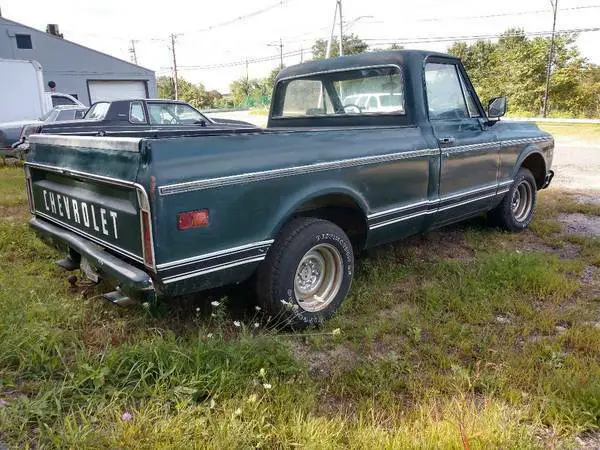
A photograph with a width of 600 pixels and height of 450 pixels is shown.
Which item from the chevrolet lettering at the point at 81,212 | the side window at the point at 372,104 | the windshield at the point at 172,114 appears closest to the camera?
the chevrolet lettering at the point at 81,212

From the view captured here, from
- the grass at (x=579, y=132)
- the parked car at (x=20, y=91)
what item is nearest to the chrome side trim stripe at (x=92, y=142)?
the parked car at (x=20, y=91)

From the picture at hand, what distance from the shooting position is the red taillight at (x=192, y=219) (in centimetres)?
246

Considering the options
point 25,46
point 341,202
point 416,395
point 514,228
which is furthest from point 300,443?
point 25,46

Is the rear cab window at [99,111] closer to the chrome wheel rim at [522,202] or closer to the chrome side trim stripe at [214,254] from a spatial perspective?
the chrome wheel rim at [522,202]

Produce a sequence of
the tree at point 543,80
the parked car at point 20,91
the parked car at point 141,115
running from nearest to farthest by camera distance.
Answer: the parked car at point 141,115 < the parked car at point 20,91 < the tree at point 543,80

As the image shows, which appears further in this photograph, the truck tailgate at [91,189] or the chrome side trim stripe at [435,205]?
the chrome side trim stripe at [435,205]

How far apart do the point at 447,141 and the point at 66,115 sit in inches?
419

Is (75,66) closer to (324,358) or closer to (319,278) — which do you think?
(319,278)

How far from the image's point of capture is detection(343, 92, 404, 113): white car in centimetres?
404

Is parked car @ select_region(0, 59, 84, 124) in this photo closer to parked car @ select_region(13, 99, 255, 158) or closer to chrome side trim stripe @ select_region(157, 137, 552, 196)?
parked car @ select_region(13, 99, 255, 158)

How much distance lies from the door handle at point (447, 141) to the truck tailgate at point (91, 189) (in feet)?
8.29

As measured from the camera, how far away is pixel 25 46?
2520 centimetres

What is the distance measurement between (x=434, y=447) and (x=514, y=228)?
13.1 ft

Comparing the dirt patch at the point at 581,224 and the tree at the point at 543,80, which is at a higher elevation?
the tree at the point at 543,80
